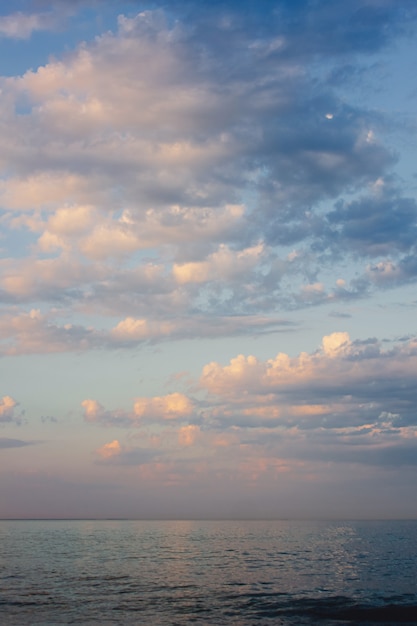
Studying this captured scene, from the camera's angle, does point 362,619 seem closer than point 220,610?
Yes

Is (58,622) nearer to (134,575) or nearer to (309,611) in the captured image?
(309,611)

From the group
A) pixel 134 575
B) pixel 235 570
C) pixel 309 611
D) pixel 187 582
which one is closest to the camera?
pixel 309 611

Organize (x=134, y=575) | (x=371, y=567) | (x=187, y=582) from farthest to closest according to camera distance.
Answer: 1. (x=371, y=567)
2. (x=134, y=575)
3. (x=187, y=582)

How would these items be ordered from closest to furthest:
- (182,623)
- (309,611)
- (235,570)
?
(182,623) < (309,611) < (235,570)

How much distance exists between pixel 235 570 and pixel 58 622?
39.8 m

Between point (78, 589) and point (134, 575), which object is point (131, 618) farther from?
→ point (134, 575)

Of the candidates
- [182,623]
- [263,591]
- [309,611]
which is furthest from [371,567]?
[182,623]

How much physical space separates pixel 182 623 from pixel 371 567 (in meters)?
52.3

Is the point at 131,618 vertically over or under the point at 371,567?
over

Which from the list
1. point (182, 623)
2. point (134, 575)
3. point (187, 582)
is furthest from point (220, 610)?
point (134, 575)

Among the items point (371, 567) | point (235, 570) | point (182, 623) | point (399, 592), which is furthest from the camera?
point (371, 567)

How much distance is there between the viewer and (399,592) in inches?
2319

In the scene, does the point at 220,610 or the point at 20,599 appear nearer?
the point at 220,610

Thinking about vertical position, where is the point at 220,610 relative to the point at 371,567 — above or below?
above
